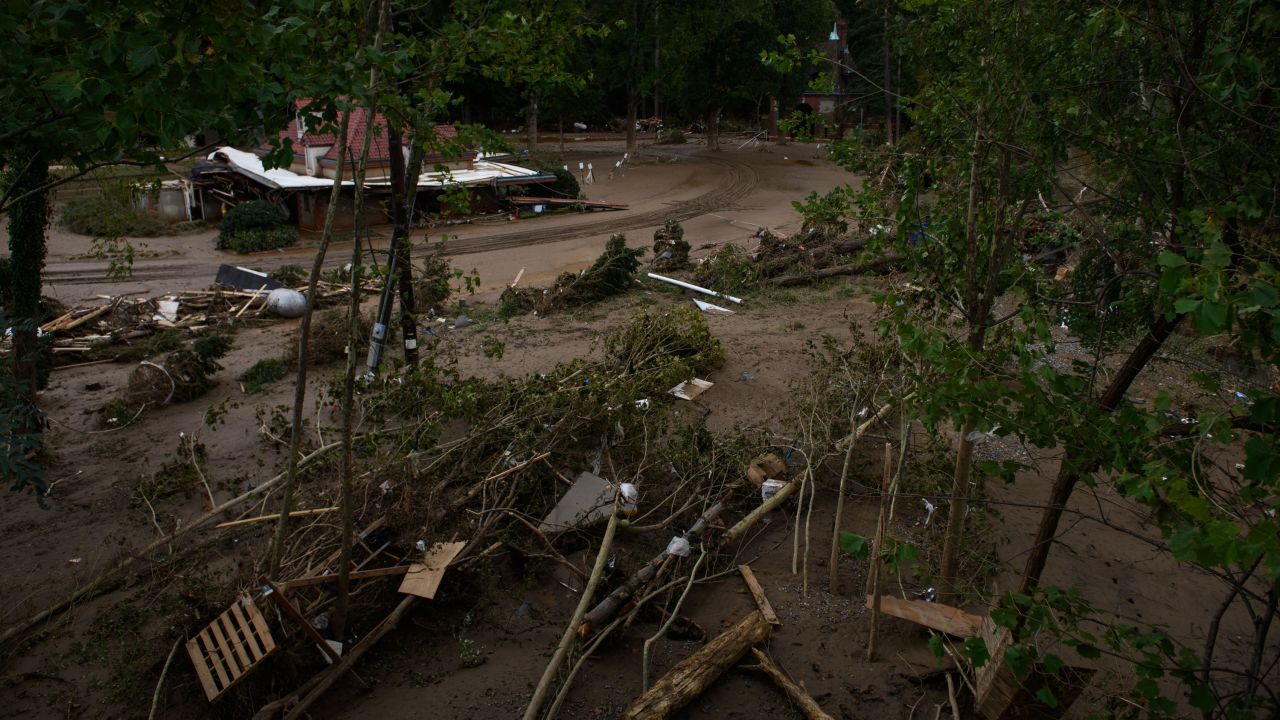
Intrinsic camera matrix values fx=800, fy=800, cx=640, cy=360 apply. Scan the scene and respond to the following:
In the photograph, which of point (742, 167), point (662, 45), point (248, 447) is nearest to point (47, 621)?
point (248, 447)

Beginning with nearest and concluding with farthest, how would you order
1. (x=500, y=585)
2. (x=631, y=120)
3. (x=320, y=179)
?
(x=500, y=585)
(x=320, y=179)
(x=631, y=120)

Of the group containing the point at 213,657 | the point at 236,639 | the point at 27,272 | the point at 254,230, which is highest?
the point at 27,272

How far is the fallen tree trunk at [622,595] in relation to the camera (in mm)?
5938

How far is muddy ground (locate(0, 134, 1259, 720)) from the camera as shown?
5.47m

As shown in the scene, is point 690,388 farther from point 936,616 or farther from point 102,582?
point 102,582

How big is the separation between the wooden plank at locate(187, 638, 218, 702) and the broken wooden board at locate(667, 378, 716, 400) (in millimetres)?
5896

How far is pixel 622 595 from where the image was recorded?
6145 mm

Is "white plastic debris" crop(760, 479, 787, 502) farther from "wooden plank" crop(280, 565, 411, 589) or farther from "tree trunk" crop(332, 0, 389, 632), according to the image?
"tree trunk" crop(332, 0, 389, 632)

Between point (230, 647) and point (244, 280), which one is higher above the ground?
point (244, 280)

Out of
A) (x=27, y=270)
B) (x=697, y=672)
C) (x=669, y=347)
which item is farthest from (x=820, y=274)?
(x=27, y=270)

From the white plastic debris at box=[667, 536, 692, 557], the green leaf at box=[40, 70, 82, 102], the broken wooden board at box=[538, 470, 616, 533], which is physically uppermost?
the green leaf at box=[40, 70, 82, 102]

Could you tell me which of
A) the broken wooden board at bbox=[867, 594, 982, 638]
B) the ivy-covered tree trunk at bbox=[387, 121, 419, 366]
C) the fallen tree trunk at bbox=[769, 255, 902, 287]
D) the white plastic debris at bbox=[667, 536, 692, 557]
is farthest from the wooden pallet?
the fallen tree trunk at bbox=[769, 255, 902, 287]

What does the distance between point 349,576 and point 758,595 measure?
312 centimetres

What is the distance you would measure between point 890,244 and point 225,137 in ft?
15.0
